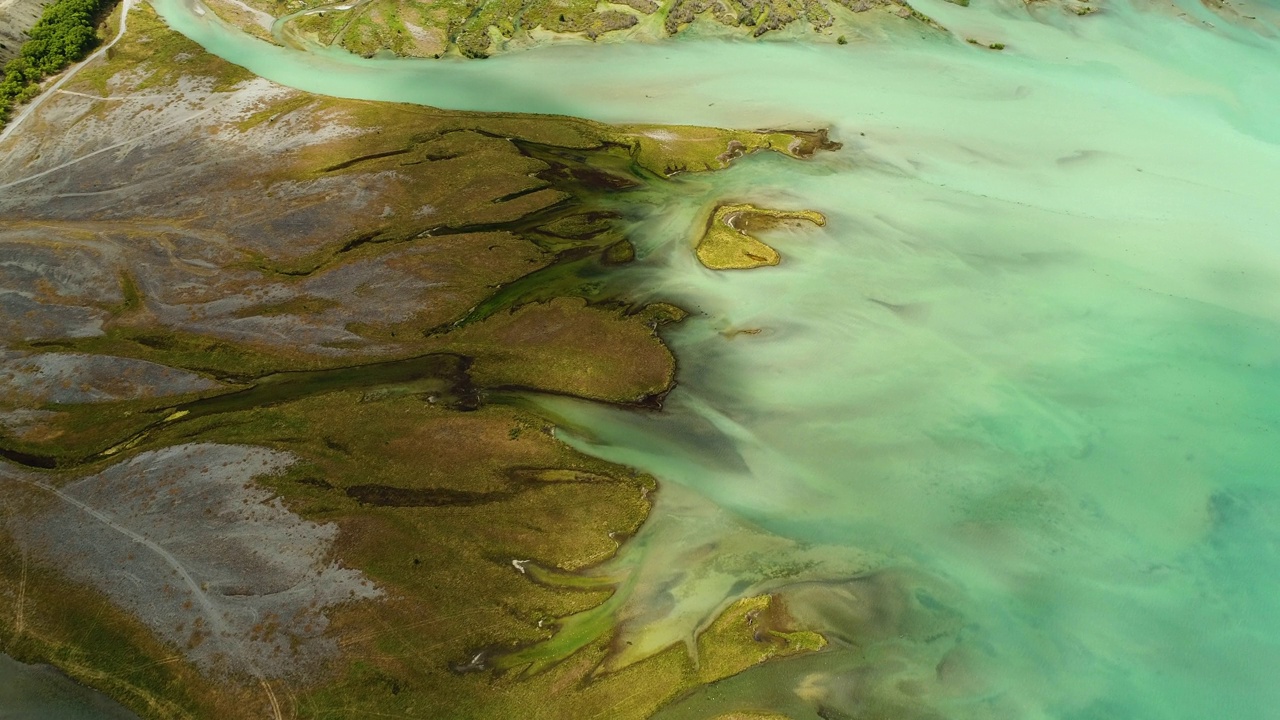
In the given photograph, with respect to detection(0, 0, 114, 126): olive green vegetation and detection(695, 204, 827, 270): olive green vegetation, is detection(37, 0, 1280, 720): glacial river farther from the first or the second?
detection(0, 0, 114, 126): olive green vegetation

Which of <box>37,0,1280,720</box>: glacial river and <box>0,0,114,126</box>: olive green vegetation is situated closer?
<box>37,0,1280,720</box>: glacial river

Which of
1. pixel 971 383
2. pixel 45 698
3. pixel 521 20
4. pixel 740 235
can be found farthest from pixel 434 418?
pixel 521 20

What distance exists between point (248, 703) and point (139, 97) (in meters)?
43.8

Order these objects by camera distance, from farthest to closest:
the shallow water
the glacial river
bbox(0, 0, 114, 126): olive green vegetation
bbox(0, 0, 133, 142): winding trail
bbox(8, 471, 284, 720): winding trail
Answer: bbox(0, 0, 114, 126): olive green vegetation → bbox(0, 0, 133, 142): winding trail → the glacial river → bbox(8, 471, 284, 720): winding trail → the shallow water

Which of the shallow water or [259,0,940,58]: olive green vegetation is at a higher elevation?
[259,0,940,58]: olive green vegetation

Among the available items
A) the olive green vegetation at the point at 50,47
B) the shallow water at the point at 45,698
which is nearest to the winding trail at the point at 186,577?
the shallow water at the point at 45,698

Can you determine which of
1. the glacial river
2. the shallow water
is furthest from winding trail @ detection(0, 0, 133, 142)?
the shallow water

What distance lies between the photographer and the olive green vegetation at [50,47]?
1795 inches

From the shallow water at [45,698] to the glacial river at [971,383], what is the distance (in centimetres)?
1774

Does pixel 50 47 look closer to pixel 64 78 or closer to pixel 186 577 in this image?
pixel 64 78

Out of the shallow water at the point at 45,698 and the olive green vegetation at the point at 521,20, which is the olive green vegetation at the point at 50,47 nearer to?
the olive green vegetation at the point at 521,20

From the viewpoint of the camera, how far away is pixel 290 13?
56.6 meters

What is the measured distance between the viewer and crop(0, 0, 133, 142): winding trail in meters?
Result: 43.6

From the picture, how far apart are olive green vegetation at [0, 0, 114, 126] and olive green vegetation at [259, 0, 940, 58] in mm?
9497
